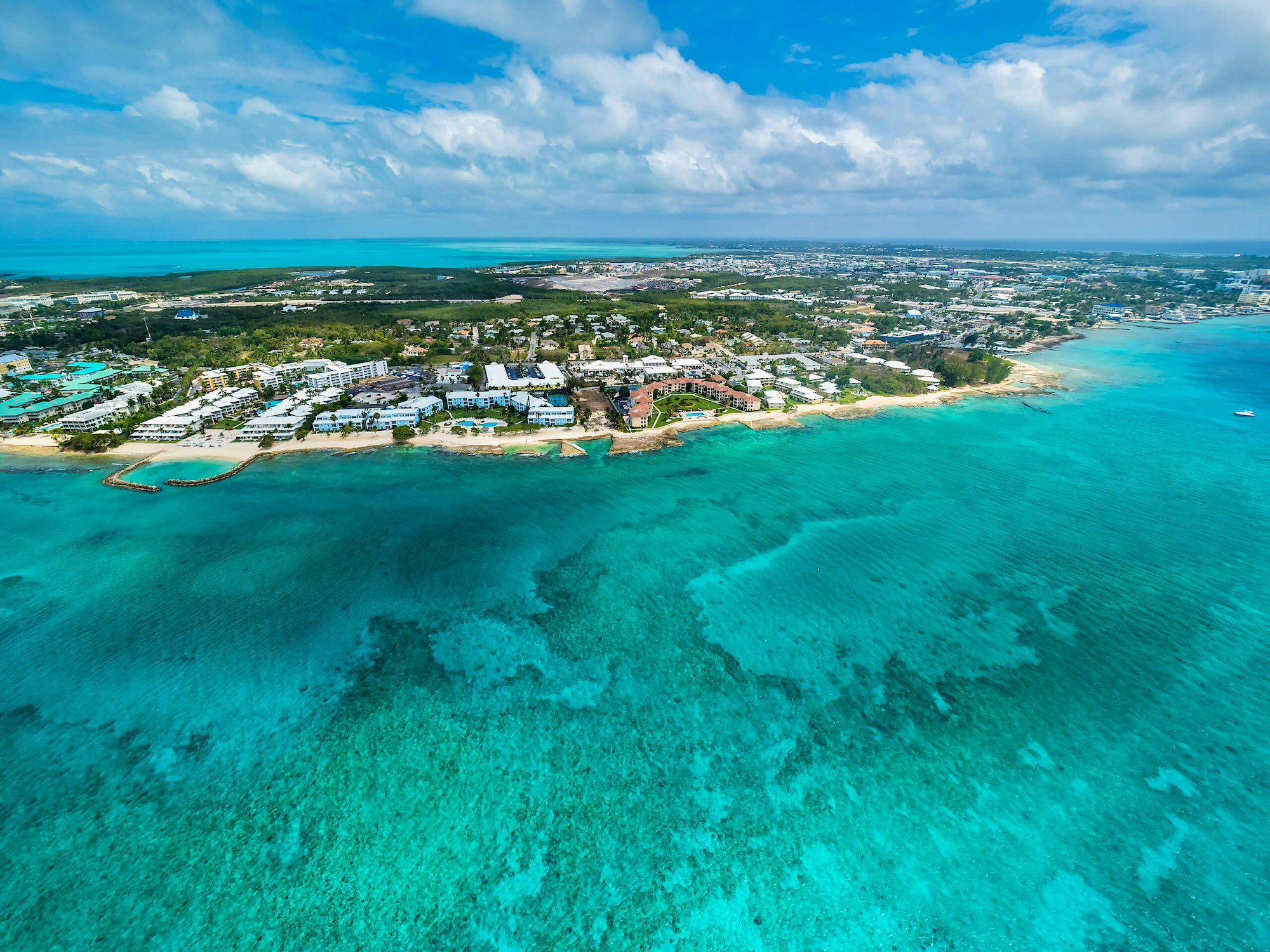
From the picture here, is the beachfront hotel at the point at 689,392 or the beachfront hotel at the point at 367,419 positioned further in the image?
the beachfront hotel at the point at 689,392

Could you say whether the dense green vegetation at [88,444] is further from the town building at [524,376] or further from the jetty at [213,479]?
the town building at [524,376]

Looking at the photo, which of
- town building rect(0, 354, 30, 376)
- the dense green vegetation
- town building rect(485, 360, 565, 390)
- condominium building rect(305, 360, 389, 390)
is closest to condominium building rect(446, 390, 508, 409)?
town building rect(485, 360, 565, 390)

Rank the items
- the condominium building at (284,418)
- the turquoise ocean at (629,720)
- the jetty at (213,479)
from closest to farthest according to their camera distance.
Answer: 1. the turquoise ocean at (629,720)
2. the jetty at (213,479)
3. the condominium building at (284,418)

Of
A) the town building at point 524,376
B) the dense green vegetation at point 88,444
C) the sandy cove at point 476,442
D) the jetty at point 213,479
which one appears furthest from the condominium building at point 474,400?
the dense green vegetation at point 88,444

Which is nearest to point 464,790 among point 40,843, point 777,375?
point 40,843

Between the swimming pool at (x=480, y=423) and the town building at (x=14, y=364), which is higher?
the town building at (x=14, y=364)

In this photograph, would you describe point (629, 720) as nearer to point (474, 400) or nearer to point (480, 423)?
point (480, 423)

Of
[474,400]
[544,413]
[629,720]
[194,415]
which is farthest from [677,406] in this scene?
[194,415]
